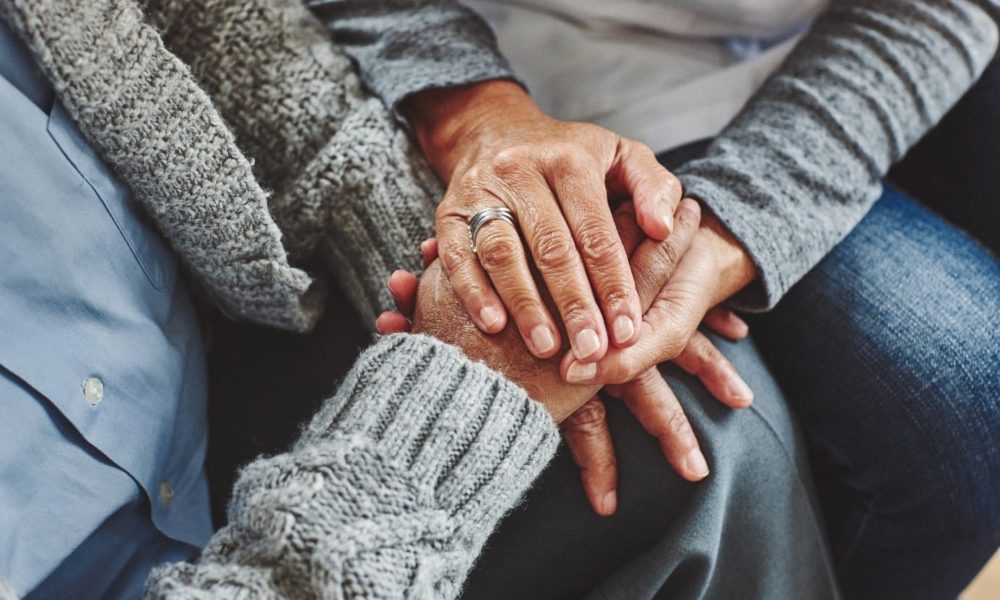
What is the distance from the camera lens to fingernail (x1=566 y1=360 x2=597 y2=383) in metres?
0.60

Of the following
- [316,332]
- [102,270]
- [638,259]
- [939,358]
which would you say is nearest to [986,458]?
[939,358]

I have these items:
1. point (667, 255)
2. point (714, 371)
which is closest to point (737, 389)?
point (714, 371)

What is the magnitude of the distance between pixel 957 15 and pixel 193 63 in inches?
29.5

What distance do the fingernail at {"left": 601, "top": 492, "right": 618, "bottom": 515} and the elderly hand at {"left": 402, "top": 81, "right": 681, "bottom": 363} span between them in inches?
4.8

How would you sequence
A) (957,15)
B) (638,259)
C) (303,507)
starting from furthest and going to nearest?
(957,15), (638,259), (303,507)

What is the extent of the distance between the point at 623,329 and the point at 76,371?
392 mm

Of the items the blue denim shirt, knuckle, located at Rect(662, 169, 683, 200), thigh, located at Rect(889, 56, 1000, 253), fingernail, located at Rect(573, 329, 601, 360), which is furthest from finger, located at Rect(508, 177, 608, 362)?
thigh, located at Rect(889, 56, 1000, 253)

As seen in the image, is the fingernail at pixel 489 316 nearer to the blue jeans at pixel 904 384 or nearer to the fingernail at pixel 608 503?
the fingernail at pixel 608 503

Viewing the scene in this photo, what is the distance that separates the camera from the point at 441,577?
1.73 feet

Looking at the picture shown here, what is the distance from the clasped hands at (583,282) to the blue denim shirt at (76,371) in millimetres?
194

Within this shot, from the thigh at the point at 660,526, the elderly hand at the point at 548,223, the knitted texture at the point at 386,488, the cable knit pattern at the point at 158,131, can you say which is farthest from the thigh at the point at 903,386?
the cable knit pattern at the point at 158,131

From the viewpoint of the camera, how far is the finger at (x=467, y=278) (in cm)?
61

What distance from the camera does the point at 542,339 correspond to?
0.59 meters

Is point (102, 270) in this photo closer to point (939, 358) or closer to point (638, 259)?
point (638, 259)
